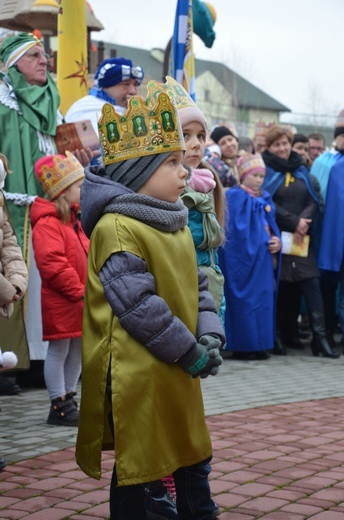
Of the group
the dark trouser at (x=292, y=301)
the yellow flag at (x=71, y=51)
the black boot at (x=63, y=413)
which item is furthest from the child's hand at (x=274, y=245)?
the black boot at (x=63, y=413)

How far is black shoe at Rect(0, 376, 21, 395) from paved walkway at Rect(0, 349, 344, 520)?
→ 68 mm

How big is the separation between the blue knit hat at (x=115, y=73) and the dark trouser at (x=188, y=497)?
4572 mm

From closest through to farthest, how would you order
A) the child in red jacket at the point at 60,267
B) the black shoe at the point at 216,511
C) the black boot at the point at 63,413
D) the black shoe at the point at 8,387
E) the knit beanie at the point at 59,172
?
the black shoe at the point at 216,511 → the black boot at the point at 63,413 → the child in red jacket at the point at 60,267 → the knit beanie at the point at 59,172 → the black shoe at the point at 8,387

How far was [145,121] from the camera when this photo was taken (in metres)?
3.71

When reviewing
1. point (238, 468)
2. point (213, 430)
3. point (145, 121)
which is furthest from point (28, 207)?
point (145, 121)

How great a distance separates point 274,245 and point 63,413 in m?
4.00

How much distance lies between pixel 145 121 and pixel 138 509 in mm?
1445

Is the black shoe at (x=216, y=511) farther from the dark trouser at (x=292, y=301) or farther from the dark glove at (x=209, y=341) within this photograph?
the dark trouser at (x=292, y=301)

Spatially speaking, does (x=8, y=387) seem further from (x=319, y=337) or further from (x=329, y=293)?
(x=329, y=293)

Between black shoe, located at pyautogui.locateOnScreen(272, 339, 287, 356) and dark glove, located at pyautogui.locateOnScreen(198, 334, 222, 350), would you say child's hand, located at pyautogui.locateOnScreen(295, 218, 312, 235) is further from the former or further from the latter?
dark glove, located at pyautogui.locateOnScreen(198, 334, 222, 350)

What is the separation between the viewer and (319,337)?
9672 millimetres

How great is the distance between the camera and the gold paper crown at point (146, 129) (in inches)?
146

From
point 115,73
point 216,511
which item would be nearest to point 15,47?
point 115,73

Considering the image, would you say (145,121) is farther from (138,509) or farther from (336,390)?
(336,390)
